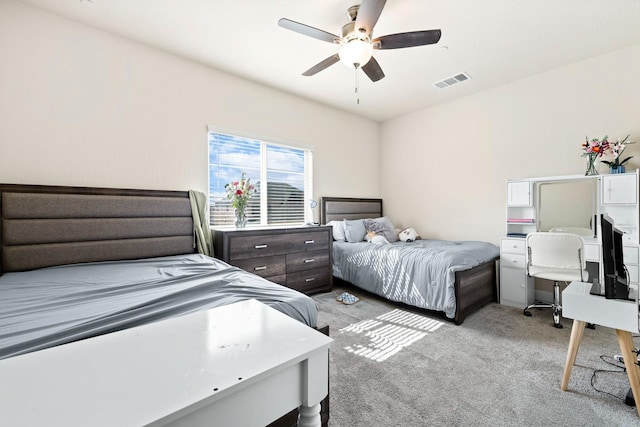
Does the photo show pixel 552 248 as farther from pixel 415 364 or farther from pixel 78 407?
pixel 78 407

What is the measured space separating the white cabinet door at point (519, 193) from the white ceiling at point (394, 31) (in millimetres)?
1366

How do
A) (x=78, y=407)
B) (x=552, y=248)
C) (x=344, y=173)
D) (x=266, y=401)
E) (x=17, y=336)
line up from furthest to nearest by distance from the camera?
(x=344, y=173) → (x=552, y=248) → (x=17, y=336) → (x=266, y=401) → (x=78, y=407)

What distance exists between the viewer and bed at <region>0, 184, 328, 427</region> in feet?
3.55

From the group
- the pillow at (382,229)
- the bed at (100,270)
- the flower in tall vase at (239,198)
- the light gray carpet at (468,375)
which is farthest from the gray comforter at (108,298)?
the pillow at (382,229)

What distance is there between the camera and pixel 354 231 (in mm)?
4109

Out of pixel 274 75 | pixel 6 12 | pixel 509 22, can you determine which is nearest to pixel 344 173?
pixel 274 75

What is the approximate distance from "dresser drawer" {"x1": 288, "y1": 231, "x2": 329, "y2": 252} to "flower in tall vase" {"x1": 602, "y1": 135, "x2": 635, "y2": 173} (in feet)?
10.2

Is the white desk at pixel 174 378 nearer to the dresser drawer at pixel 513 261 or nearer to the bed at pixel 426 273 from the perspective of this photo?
the bed at pixel 426 273

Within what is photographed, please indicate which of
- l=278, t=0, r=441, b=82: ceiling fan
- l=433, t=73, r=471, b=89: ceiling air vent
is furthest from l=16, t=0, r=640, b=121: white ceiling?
l=278, t=0, r=441, b=82: ceiling fan

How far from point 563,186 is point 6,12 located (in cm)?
559

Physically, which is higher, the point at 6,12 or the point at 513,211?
the point at 6,12

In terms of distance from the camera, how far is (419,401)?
5.37 ft

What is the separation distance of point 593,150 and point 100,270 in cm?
465

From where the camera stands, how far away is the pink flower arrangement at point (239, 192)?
3.28 meters
